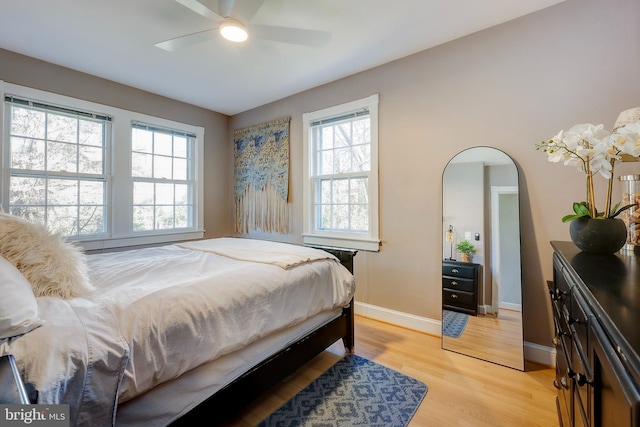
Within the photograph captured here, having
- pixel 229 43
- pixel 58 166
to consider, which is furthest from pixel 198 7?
pixel 58 166

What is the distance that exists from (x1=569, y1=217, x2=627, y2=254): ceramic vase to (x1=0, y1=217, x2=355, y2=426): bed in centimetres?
134

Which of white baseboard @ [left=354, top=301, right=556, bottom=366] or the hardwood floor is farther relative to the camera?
white baseboard @ [left=354, top=301, right=556, bottom=366]

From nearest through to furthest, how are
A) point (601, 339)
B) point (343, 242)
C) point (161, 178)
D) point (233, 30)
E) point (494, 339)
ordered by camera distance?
1. point (601, 339)
2. point (233, 30)
3. point (494, 339)
4. point (343, 242)
5. point (161, 178)

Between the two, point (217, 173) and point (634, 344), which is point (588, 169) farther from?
point (217, 173)

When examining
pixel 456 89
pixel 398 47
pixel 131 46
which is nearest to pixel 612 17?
pixel 456 89

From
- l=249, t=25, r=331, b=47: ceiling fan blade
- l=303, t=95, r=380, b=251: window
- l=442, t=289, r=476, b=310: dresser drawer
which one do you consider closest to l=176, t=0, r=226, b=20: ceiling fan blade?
l=249, t=25, r=331, b=47: ceiling fan blade

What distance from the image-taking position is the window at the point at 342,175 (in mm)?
2928

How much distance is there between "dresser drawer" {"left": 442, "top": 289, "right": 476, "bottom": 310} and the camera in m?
2.33

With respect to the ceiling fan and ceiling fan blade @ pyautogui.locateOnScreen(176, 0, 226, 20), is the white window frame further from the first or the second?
ceiling fan blade @ pyautogui.locateOnScreen(176, 0, 226, 20)

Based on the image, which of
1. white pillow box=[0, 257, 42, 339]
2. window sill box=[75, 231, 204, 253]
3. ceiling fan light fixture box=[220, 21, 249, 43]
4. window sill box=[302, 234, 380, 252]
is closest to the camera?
white pillow box=[0, 257, 42, 339]

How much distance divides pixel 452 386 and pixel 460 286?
837 mm

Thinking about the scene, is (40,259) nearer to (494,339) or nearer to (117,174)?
(117,174)

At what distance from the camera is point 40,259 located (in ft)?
3.80

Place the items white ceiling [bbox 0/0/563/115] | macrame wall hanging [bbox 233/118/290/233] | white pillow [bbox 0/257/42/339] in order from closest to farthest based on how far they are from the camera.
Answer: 1. white pillow [bbox 0/257/42/339]
2. white ceiling [bbox 0/0/563/115]
3. macrame wall hanging [bbox 233/118/290/233]
